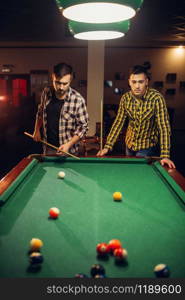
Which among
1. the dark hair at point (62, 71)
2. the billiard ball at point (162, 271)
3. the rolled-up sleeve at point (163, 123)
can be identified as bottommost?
the billiard ball at point (162, 271)

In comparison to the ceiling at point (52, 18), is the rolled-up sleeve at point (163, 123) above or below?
below

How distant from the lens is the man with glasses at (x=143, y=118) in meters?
2.81

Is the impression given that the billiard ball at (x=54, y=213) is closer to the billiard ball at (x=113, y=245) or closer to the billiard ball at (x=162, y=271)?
the billiard ball at (x=113, y=245)

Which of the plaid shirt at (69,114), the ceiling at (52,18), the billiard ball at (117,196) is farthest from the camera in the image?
the ceiling at (52,18)

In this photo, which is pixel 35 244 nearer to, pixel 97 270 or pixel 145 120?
pixel 97 270

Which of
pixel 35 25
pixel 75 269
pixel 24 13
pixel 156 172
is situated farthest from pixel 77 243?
pixel 35 25

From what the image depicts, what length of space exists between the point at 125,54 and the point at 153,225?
9.02m

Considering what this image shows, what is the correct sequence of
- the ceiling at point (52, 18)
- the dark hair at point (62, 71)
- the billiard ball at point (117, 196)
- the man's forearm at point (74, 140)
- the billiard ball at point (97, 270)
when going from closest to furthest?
the billiard ball at point (97, 270)
the billiard ball at point (117, 196)
the dark hair at point (62, 71)
the man's forearm at point (74, 140)
the ceiling at point (52, 18)

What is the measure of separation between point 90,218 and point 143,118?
1697mm

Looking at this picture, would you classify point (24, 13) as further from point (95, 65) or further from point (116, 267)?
point (116, 267)

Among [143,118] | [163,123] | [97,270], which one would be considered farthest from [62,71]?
[97,270]

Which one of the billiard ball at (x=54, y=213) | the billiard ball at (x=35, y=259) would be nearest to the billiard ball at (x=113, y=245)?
the billiard ball at (x=35, y=259)

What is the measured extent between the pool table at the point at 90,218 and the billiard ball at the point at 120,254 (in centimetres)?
2

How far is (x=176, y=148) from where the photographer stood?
6801mm
